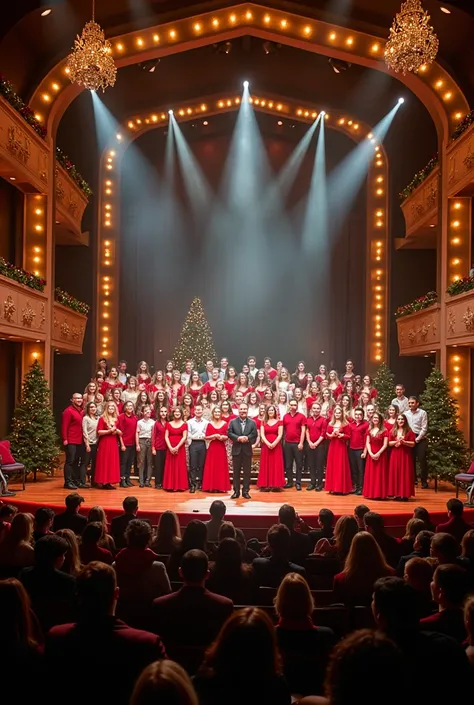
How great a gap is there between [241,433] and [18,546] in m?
5.66

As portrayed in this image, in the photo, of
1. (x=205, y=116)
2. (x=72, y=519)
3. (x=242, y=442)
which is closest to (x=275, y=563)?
(x=72, y=519)

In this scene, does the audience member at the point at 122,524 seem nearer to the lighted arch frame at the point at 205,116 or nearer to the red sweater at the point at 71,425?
the red sweater at the point at 71,425

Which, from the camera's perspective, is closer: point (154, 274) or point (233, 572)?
point (233, 572)

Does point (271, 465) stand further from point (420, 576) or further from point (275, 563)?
point (420, 576)

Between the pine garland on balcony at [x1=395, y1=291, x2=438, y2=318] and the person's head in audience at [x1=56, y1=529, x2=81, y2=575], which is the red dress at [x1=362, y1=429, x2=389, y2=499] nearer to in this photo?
the pine garland on balcony at [x1=395, y1=291, x2=438, y2=318]

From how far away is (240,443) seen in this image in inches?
391

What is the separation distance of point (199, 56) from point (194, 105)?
172 cm

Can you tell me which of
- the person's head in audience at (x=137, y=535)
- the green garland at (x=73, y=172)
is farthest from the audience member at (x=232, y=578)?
the green garland at (x=73, y=172)

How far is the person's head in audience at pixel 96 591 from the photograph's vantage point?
235 centimetres

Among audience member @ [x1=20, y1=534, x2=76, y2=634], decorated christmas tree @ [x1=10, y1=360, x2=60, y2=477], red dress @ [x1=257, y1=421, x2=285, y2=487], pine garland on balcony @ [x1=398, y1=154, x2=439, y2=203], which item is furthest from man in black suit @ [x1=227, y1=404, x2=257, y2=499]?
pine garland on balcony @ [x1=398, y1=154, x2=439, y2=203]

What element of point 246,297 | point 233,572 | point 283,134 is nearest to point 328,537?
point 233,572

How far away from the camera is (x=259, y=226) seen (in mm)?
19547

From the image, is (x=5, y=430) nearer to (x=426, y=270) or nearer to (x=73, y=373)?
(x=73, y=373)

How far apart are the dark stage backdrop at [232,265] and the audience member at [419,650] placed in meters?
16.6
